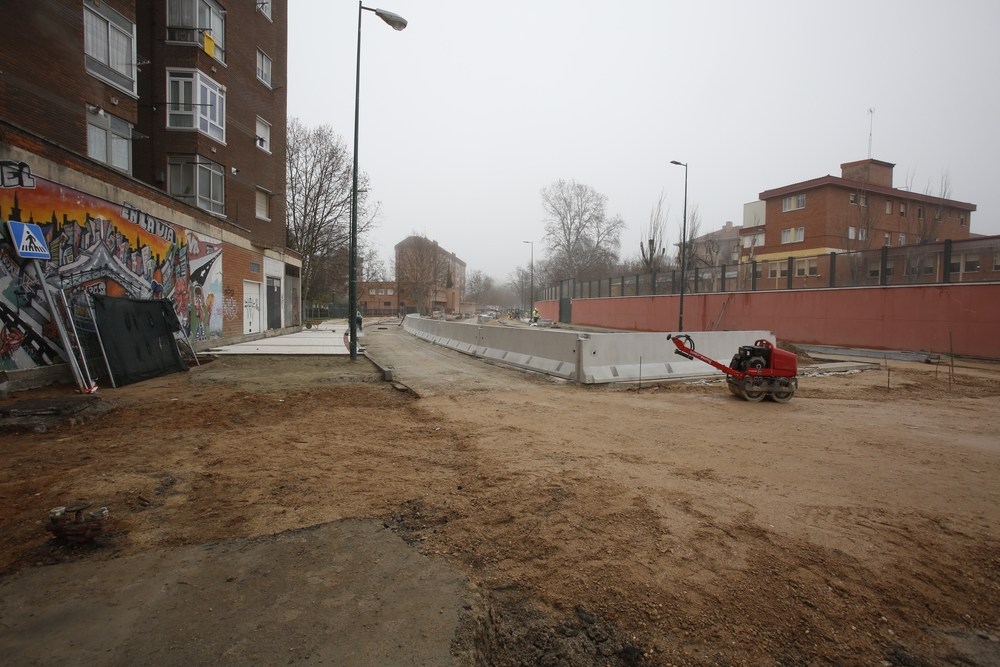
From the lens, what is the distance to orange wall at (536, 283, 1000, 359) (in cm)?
1691

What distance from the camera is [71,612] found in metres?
2.64

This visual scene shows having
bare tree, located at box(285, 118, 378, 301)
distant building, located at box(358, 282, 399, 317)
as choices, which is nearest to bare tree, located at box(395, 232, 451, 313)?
distant building, located at box(358, 282, 399, 317)

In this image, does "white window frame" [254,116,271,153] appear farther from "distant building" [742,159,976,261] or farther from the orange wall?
"distant building" [742,159,976,261]

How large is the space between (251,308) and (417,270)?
56.0 metres

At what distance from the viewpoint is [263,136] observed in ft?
82.4

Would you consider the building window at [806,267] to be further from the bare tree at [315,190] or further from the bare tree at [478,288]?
the bare tree at [478,288]

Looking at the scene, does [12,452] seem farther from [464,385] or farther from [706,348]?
[706,348]

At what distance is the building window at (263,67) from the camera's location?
24.4 metres

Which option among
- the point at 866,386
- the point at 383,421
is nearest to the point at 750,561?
the point at 383,421

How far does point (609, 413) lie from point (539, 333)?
15.6 feet

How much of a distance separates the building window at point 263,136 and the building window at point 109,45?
7.81 metres

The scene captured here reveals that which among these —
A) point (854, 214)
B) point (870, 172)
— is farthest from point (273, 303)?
point (870, 172)

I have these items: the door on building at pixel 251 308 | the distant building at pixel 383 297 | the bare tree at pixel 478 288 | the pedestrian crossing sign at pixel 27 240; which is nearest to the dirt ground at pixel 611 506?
the pedestrian crossing sign at pixel 27 240

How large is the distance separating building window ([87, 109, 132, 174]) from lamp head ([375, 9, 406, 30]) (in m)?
8.96
